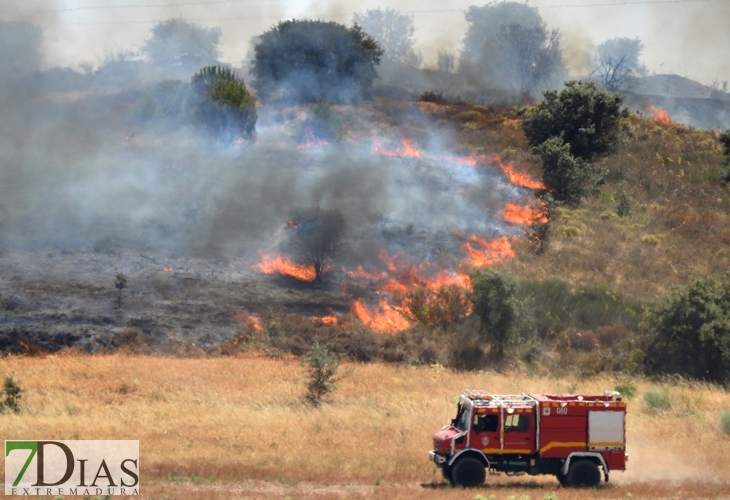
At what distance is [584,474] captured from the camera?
17891 mm

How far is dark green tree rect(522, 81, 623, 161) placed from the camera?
184 feet

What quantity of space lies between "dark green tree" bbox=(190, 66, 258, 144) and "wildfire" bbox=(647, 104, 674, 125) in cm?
4067

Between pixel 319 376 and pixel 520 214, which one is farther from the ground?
pixel 520 214

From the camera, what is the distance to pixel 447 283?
40.6m

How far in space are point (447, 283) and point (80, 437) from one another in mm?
22516

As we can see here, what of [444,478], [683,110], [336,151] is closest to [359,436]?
[444,478]

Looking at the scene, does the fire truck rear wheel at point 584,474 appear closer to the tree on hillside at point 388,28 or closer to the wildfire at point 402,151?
the wildfire at point 402,151

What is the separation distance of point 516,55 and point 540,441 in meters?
84.7

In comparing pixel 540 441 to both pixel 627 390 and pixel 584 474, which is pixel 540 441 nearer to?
pixel 584 474

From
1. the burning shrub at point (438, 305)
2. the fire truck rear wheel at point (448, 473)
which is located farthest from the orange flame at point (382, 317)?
the fire truck rear wheel at point (448, 473)

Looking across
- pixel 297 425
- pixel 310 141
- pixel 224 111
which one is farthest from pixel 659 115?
pixel 297 425

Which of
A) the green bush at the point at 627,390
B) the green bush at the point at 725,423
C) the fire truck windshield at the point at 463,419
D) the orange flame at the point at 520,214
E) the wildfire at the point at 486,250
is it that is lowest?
the green bush at the point at 725,423

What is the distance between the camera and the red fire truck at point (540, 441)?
17.9 metres

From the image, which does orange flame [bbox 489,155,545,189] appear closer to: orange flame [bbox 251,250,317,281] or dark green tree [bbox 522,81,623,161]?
dark green tree [bbox 522,81,623,161]
